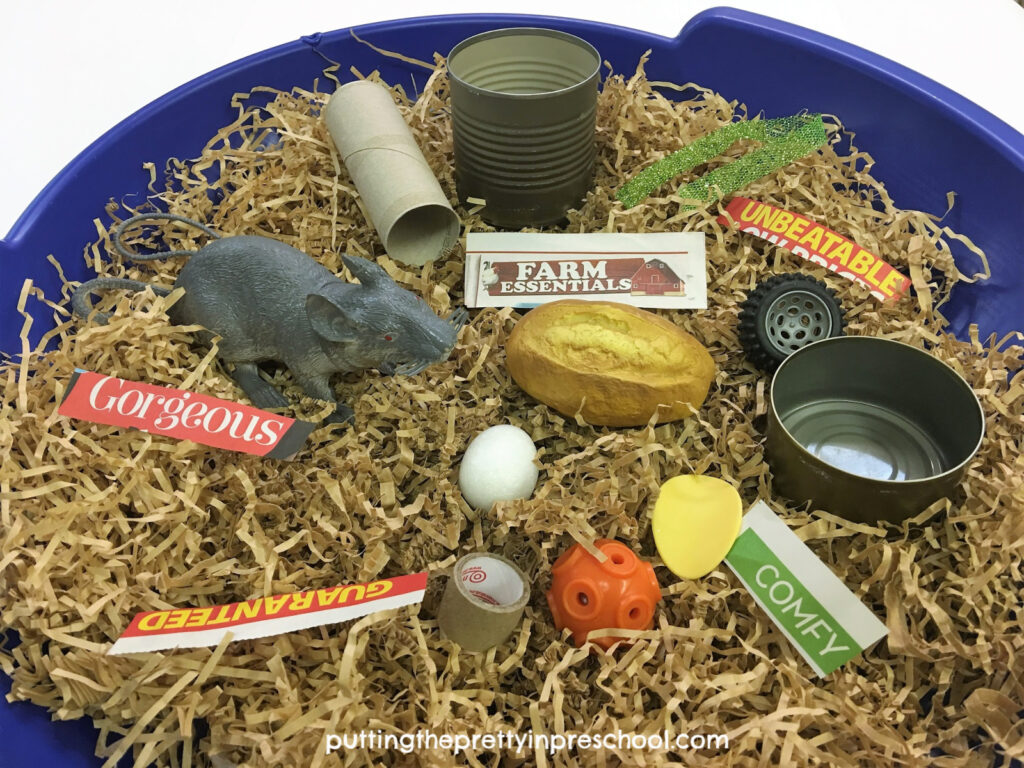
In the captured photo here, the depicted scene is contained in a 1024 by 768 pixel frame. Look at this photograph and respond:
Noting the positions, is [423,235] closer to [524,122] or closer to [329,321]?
[524,122]

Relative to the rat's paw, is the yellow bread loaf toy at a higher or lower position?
higher

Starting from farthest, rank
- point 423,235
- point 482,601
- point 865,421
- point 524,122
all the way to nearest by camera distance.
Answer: point 423,235 < point 524,122 < point 865,421 < point 482,601

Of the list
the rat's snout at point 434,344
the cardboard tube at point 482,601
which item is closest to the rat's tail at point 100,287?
the rat's snout at point 434,344

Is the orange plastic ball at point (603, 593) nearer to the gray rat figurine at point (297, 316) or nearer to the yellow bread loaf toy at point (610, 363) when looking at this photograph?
the yellow bread loaf toy at point (610, 363)

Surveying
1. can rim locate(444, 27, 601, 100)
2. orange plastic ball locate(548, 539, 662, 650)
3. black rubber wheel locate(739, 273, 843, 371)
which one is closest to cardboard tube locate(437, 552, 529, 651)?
orange plastic ball locate(548, 539, 662, 650)

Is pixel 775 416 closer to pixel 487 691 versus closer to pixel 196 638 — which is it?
pixel 487 691

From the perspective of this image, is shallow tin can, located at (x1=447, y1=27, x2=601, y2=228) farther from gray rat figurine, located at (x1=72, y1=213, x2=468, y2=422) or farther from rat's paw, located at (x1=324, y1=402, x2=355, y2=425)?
rat's paw, located at (x1=324, y1=402, x2=355, y2=425)

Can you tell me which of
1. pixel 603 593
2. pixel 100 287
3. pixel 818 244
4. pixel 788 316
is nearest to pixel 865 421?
pixel 788 316

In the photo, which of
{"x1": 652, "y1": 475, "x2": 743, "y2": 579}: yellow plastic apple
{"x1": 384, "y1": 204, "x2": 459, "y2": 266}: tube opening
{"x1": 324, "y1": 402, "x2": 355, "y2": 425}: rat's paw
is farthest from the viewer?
{"x1": 384, "y1": 204, "x2": 459, "y2": 266}: tube opening
